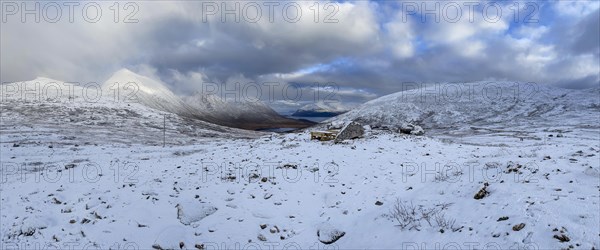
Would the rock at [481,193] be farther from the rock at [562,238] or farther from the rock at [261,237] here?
the rock at [261,237]

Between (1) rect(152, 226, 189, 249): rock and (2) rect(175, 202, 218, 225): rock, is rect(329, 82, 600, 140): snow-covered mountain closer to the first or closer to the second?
(2) rect(175, 202, 218, 225): rock

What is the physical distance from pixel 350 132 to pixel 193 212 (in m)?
17.6

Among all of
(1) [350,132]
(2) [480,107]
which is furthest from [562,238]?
(2) [480,107]

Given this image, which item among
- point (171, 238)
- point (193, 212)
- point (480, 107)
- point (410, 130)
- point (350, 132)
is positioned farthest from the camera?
point (480, 107)

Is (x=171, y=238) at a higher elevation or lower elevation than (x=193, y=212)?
lower

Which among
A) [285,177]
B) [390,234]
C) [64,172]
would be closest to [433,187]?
[390,234]

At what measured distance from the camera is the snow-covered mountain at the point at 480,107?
11006cm

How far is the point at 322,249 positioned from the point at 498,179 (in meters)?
7.46

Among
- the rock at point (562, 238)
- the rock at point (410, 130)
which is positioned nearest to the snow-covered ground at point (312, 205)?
the rock at point (562, 238)

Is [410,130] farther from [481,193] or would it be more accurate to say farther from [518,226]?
[518,226]

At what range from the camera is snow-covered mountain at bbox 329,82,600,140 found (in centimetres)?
11006

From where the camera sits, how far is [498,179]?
11703mm

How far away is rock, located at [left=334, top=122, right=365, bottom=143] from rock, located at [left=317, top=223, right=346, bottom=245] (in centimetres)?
1503

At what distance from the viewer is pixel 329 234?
10.1 meters
